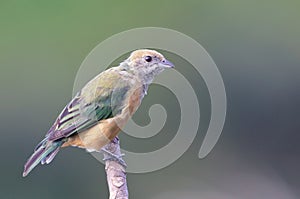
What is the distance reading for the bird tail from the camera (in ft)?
10.4

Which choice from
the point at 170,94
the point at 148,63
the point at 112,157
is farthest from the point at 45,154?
the point at 170,94

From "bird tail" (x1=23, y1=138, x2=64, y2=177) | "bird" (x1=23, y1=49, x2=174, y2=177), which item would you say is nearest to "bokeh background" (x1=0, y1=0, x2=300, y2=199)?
"bird" (x1=23, y1=49, x2=174, y2=177)

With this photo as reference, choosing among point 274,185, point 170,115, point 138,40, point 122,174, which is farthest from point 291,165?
point 122,174

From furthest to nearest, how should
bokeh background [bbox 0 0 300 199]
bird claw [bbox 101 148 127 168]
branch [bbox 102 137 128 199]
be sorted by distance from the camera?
bokeh background [bbox 0 0 300 199], bird claw [bbox 101 148 127 168], branch [bbox 102 137 128 199]

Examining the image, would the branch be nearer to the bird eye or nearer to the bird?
the bird

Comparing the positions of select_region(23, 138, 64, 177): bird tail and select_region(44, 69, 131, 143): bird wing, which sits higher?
select_region(44, 69, 131, 143): bird wing

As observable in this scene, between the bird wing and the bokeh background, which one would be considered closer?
the bird wing

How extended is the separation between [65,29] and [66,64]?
0.60m

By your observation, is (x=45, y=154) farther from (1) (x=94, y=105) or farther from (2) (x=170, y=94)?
(2) (x=170, y=94)

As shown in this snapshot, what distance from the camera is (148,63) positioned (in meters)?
3.33

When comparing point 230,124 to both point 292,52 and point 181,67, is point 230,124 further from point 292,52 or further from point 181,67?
point 292,52

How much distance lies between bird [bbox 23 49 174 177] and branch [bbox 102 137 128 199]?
6 cm

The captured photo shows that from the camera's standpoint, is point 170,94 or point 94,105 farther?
point 170,94

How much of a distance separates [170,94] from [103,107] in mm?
2966
